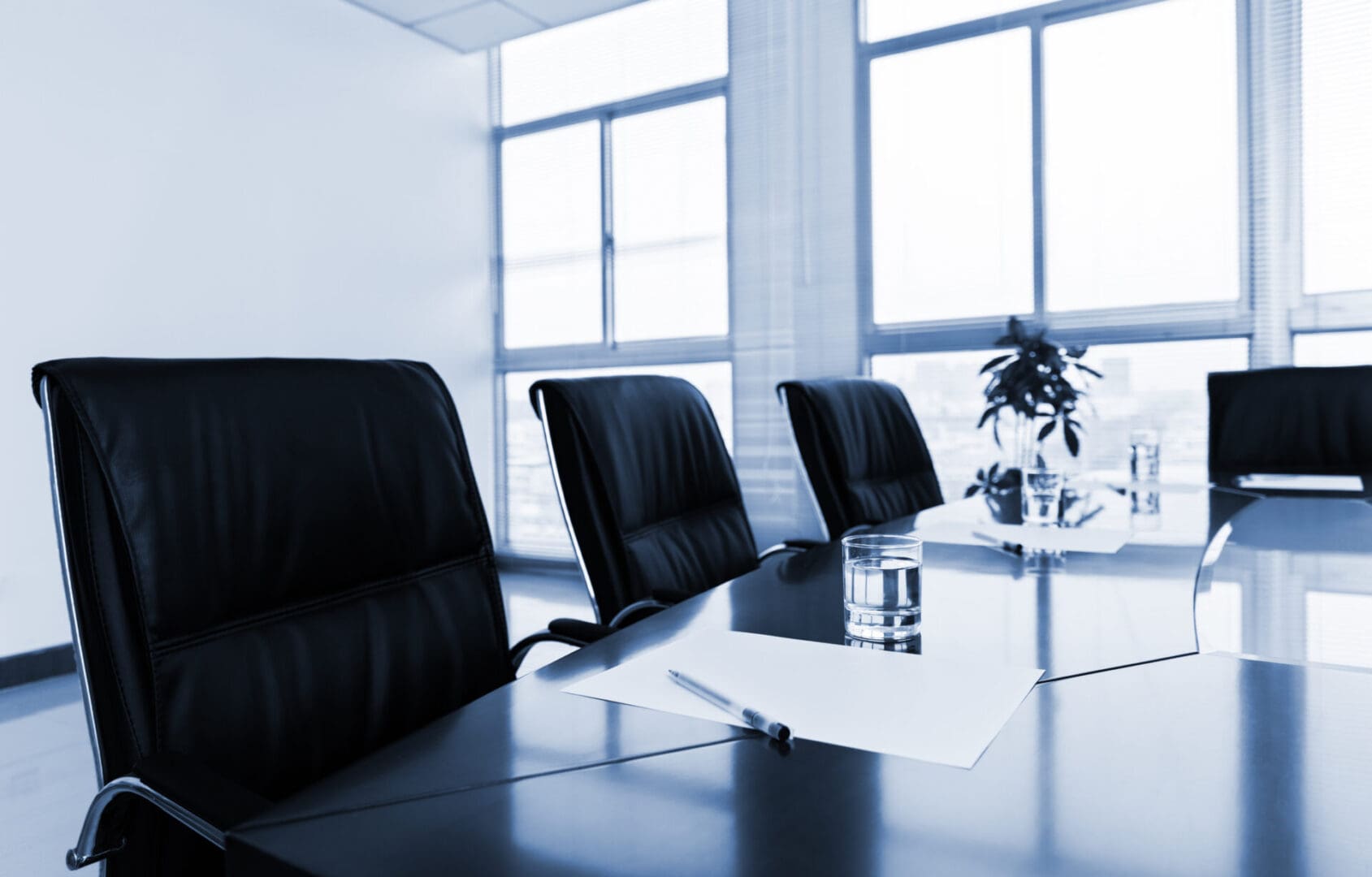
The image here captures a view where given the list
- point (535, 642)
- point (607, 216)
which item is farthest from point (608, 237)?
point (535, 642)

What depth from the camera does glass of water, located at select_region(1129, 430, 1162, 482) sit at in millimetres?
2537

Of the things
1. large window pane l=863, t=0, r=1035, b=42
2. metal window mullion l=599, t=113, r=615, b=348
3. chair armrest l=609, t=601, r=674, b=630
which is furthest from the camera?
metal window mullion l=599, t=113, r=615, b=348

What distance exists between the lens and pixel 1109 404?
3.70m

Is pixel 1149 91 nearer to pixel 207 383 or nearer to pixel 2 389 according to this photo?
pixel 207 383

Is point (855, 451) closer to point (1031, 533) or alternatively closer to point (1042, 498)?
point (1042, 498)

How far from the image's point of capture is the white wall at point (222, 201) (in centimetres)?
321

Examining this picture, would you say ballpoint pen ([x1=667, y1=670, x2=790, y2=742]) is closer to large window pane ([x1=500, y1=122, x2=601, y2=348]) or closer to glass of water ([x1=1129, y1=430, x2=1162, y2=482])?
glass of water ([x1=1129, y1=430, x2=1162, y2=482])

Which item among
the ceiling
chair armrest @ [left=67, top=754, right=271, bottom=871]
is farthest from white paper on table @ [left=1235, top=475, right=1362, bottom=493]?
the ceiling

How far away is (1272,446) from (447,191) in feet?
13.7

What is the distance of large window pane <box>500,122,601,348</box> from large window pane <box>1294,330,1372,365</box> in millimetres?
3298

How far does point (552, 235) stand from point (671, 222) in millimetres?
817

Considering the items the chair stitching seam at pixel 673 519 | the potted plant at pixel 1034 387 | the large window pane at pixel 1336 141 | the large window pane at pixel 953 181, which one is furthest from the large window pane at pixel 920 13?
the chair stitching seam at pixel 673 519

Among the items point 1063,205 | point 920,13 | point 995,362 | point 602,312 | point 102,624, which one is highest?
point 920,13

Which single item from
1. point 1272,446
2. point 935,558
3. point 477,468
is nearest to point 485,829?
point 935,558
